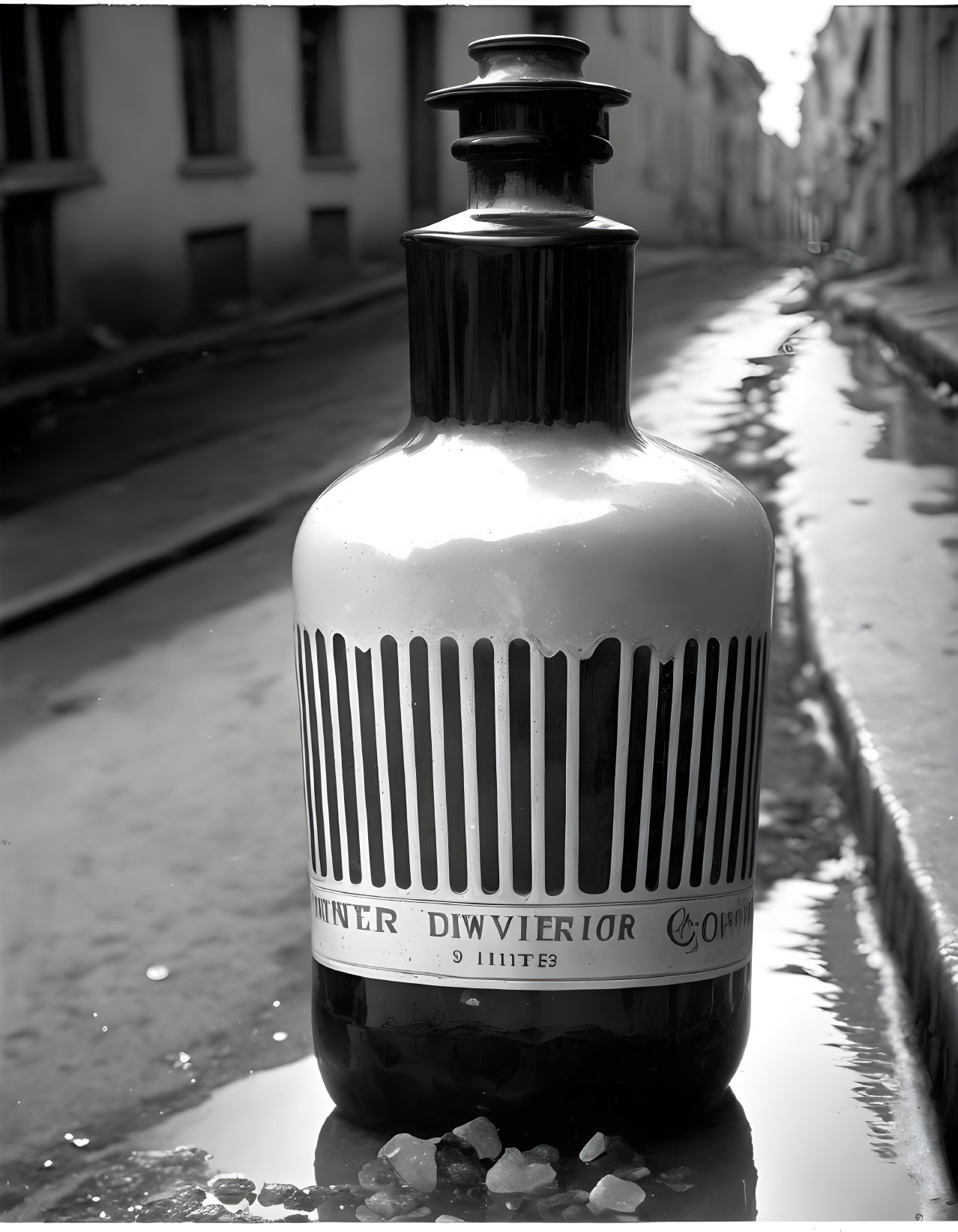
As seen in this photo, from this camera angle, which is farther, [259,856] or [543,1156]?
[259,856]

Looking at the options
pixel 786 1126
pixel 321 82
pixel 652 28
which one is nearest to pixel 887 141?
pixel 652 28

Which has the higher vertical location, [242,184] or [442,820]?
[242,184]

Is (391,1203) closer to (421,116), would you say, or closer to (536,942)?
(536,942)

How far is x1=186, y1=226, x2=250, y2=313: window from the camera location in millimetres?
747

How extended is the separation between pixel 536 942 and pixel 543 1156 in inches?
2.4

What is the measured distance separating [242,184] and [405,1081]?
463 mm

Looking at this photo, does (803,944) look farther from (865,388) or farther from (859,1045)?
(865,388)

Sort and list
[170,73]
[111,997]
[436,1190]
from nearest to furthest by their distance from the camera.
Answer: [436,1190] < [111,997] < [170,73]

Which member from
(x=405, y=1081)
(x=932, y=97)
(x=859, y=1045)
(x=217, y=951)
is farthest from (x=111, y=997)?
(x=932, y=97)

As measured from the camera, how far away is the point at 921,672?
0.68m

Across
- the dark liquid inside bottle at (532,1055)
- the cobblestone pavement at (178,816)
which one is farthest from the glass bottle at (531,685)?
the cobblestone pavement at (178,816)

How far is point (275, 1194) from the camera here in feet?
1.48

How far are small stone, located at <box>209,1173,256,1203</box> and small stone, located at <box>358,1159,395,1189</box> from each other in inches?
1.4

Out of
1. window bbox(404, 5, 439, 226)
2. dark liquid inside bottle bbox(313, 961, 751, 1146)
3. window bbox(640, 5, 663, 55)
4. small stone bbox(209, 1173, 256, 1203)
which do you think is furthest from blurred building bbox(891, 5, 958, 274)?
small stone bbox(209, 1173, 256, 1203)
